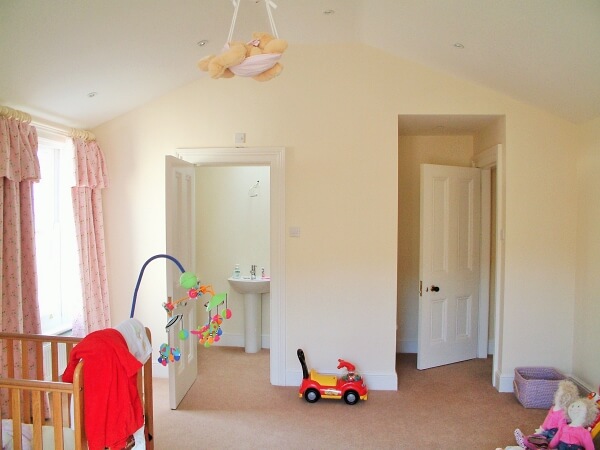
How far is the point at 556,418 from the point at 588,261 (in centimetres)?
136

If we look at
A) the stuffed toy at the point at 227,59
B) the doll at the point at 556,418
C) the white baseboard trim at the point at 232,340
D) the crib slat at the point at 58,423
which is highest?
the stuffed toy at the point at 227,59

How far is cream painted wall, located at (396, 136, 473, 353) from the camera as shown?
164 inches

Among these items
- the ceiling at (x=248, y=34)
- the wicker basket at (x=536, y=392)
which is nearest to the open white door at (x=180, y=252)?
the ceiling at (x=248, y=34)

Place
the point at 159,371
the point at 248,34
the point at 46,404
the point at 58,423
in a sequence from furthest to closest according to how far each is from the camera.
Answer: the point at 159,371 < the point at 248,34 < the point at 46,404 < the point at 58,423

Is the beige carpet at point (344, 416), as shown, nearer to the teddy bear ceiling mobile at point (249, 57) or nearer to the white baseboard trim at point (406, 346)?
the white baseboard trim at point (406, 346)

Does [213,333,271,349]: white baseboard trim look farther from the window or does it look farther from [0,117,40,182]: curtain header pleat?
[0,117,40,182]: curtain header pleat

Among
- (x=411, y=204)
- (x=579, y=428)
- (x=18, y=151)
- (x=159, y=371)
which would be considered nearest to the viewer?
(x=579, y=428)

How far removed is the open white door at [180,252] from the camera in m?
2.96

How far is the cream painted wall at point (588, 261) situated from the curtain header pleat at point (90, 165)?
4007 mm

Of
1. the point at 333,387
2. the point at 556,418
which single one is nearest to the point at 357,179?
the point at 333,387

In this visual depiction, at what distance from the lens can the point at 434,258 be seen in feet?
12.3

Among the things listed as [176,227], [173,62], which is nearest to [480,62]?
[173,62]

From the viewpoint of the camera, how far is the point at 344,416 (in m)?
2.93

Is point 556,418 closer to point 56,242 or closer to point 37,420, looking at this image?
point 37,420
